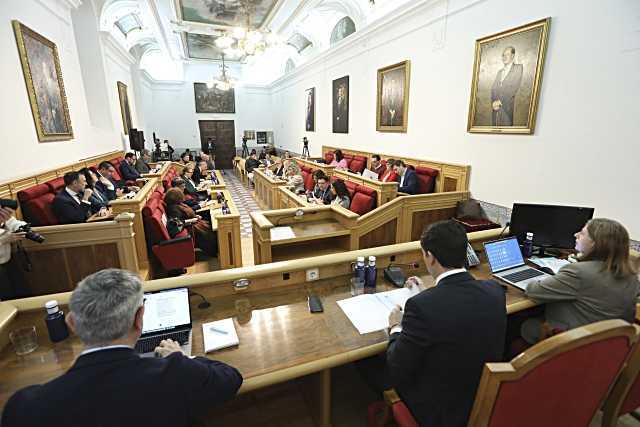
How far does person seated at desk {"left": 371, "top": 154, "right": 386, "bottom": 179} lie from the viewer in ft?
21.6

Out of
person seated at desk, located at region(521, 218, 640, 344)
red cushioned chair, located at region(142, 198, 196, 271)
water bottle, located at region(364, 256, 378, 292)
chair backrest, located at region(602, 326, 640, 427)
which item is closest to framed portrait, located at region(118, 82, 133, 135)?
red cushioned chair, located at region(142, 198, 196, 271)

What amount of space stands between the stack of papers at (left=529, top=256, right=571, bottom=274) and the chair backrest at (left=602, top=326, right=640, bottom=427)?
850 mm

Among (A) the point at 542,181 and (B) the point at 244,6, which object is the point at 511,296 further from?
(B) the point at 244,6

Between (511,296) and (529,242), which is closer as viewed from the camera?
(511,296)

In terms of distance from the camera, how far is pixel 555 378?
1037 millimetres

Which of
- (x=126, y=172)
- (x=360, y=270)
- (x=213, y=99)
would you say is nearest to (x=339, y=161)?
(x=126, y=172)

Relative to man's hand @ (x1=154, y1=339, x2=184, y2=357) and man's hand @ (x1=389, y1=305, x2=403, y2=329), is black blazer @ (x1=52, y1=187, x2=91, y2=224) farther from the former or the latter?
man's hand @ (x1=389, y1=305, x2=403, y2=329)

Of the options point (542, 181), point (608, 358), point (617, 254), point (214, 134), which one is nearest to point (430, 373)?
point (608, 358)

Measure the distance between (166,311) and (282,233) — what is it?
6.15 ft

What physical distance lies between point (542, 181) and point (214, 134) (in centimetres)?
1360

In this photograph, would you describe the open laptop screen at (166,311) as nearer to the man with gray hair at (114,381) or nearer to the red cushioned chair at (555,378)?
the man with gray hair at (114,381)

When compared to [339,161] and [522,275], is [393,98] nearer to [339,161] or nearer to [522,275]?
[339,161]

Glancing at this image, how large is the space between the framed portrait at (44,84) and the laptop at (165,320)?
15.3 feet

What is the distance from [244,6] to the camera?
7453 millimetres
